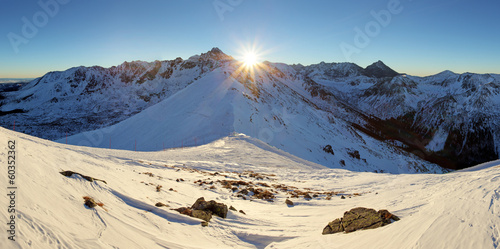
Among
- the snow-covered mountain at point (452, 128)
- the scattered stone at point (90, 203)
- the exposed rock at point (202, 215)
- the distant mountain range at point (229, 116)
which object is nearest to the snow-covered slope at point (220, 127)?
the distant mountain range at point (229, 116)

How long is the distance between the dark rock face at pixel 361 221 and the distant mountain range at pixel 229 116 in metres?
32.2

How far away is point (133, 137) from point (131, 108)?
77.3 meters

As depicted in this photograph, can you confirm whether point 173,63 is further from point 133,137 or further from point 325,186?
point 325,186

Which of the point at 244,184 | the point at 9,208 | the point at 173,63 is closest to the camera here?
the point at 9,208

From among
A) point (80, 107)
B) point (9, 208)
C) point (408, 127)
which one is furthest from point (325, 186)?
point (408, 127)

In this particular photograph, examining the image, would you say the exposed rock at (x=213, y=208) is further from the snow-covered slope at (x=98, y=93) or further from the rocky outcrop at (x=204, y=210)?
the snow-covered slope at (x=98, y=93)

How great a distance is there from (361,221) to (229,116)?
40.5m

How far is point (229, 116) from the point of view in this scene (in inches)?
1831

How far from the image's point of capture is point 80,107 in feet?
375

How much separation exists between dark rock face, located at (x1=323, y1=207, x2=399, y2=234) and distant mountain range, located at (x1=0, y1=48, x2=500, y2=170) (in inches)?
1266

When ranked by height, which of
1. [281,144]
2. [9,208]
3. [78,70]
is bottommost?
[281,144]

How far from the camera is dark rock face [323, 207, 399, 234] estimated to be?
21.8 ft

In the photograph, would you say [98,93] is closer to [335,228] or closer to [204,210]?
[204,210]

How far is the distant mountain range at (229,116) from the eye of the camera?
153ft
